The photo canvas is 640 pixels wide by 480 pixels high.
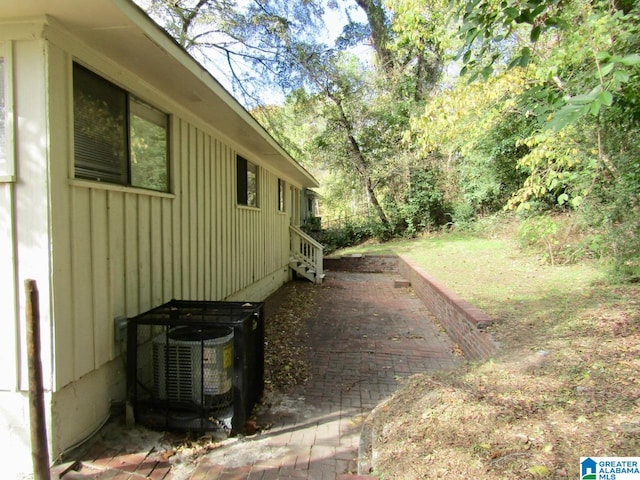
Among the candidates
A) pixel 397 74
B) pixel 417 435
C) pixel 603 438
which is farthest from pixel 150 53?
pixel 397 74

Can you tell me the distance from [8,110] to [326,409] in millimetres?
3368

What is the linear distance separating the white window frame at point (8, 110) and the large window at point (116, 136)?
37cm

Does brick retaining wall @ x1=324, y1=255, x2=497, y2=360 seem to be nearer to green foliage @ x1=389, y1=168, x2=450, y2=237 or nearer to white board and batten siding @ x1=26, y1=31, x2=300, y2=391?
white board and batten siding @ x1=26, y1=31, x2=300, y2=391

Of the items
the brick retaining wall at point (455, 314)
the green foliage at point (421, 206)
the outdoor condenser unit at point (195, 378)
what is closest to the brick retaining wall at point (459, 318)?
the brick retaining wall at point (455, 314)

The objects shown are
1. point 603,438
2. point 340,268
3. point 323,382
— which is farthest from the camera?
point 340,268

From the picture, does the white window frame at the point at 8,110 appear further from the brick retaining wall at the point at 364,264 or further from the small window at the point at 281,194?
the brick retaining wall at the point at 364,264

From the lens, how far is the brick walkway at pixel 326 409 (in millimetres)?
2559

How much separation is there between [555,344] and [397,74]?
57.8 ft

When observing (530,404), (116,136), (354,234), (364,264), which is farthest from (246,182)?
(354,234)

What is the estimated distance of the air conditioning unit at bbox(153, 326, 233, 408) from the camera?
3.01 metres

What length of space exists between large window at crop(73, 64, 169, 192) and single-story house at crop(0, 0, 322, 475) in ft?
0.04

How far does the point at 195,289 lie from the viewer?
4.74 meters

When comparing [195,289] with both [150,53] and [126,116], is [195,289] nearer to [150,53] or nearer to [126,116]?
[126,116]

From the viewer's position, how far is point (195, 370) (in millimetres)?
3023
